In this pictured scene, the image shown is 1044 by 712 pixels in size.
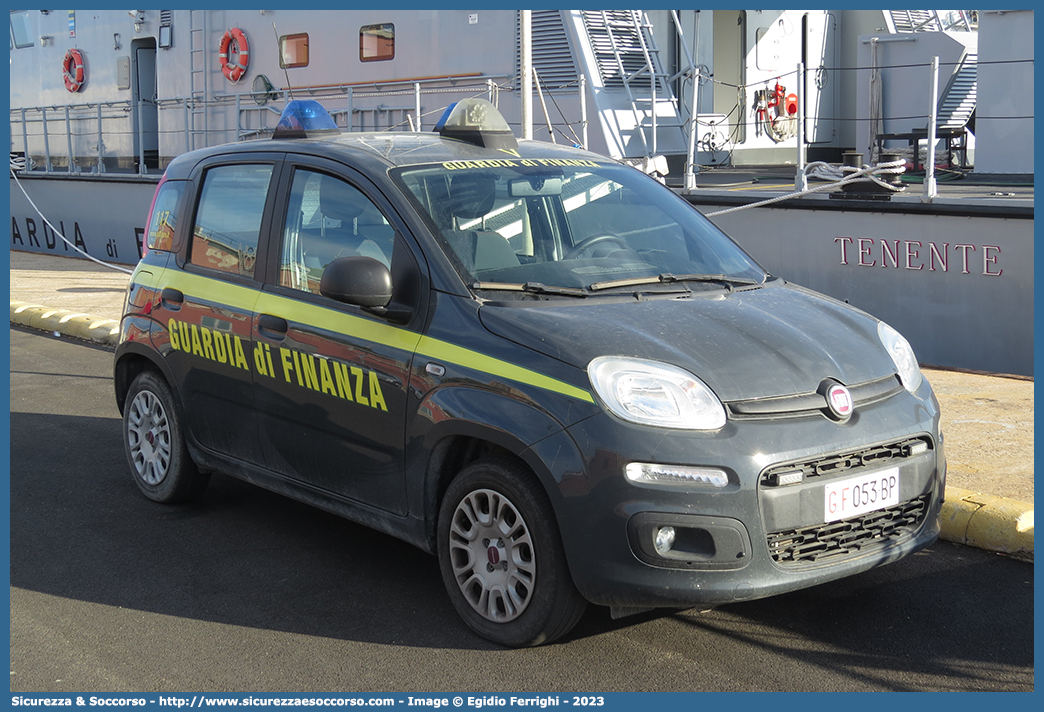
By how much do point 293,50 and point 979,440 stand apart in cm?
1238

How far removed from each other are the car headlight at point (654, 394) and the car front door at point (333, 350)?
33.4 inches

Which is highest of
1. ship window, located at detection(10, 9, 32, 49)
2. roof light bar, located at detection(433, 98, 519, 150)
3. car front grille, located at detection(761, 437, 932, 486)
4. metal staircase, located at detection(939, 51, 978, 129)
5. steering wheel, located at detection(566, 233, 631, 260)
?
ship window, located at detection(10, 9, 32, 49)

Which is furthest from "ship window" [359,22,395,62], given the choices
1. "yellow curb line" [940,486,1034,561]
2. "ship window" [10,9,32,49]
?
"yellow curb line" [940,486,1034,561]

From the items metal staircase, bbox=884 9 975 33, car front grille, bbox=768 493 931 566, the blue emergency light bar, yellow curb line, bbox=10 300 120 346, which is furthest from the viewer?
metal staircase, bbox=884 9 975 33

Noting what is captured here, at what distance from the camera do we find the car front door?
429 centimetres

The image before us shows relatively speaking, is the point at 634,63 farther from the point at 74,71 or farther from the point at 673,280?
the point at 74,71

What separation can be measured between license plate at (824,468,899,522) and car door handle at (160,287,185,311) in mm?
3169

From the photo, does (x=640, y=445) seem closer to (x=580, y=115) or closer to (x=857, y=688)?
(x=857, y=688)

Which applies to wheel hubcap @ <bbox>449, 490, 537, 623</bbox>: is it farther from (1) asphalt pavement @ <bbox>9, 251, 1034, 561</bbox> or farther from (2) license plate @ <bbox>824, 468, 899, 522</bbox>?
(1) asphalt pavement @ <bbox>9, 251, 1034, 561</bbox>

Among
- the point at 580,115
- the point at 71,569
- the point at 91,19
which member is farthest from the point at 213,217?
the point at 91,19

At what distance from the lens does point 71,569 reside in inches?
190

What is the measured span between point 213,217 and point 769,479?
9.96 feet

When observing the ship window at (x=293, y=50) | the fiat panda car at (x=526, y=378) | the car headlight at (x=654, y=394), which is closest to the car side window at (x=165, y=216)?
the fiat panda car at (x=526, y=378)

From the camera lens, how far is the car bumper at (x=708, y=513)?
358 cm
